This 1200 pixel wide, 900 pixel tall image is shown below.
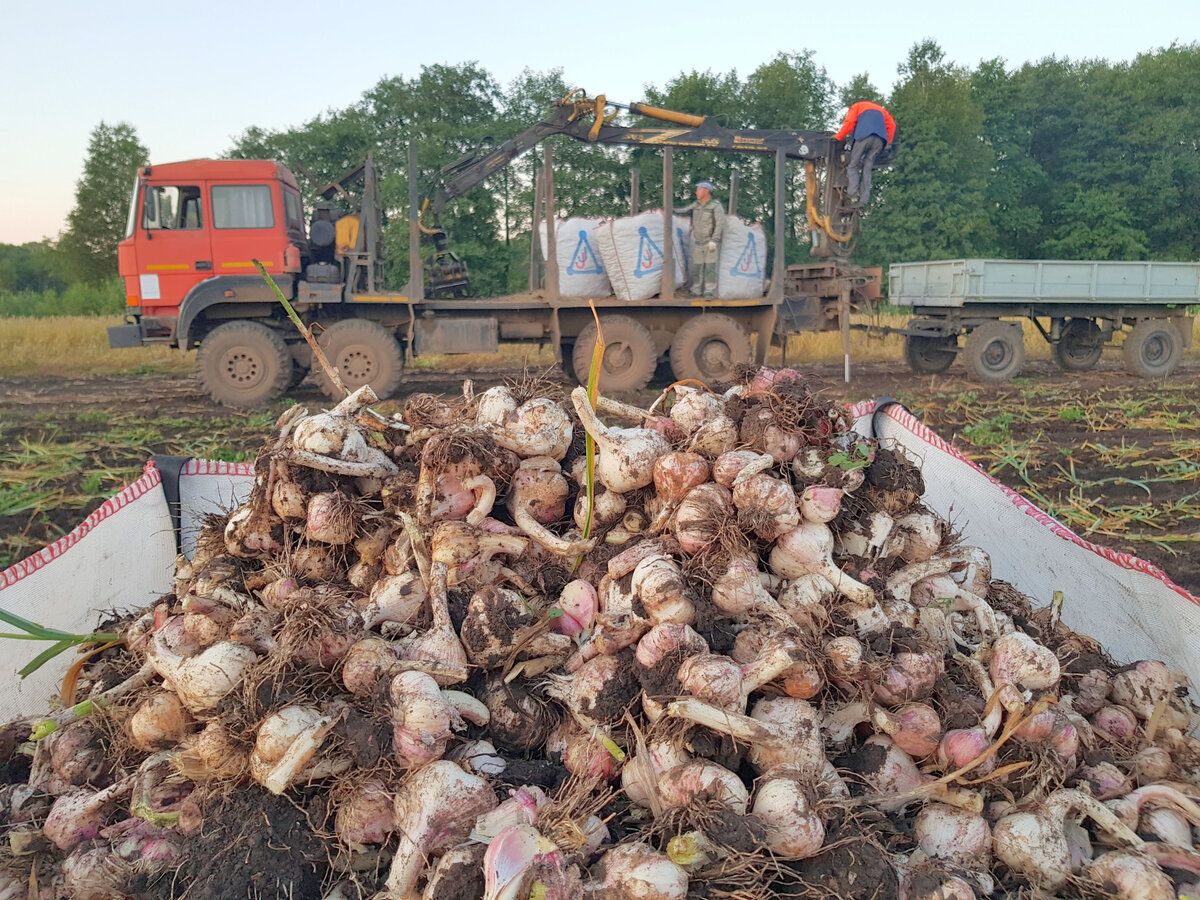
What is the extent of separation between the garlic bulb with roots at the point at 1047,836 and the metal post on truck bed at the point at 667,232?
803 centimetres

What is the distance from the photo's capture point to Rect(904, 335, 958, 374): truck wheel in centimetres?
1256

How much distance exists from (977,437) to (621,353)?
4316 millimetres

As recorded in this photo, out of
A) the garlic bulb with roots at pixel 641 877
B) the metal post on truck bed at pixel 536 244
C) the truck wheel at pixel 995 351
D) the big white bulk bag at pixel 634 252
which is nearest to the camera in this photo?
the garlic bulb with roots at pixel 641 877

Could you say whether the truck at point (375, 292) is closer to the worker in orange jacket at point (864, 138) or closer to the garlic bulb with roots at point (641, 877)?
the worker in orange jacket at point (864, 138)

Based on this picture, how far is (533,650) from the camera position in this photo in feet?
7.11

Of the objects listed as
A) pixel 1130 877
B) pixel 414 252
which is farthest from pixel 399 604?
pixel 414 252

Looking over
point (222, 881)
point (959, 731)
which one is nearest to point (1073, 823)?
point (959, 731)

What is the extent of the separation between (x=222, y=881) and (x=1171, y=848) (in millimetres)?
2158

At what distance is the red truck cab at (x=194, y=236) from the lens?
9.19 meters

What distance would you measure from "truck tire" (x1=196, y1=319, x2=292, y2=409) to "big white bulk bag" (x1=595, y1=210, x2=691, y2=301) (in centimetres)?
409

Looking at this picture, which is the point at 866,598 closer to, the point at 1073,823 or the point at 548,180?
the point at 1073,823

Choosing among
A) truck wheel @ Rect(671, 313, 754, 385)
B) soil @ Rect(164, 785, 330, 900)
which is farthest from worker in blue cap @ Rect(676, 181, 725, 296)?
soil @ Rect(164, 785, 330, 900)

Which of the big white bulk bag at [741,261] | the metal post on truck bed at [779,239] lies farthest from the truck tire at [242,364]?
the metal post on truck bed at [779,239]

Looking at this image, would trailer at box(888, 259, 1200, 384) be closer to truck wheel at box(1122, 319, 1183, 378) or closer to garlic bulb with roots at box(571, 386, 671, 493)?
truck wheel at box(1122, 319, 1183, 378)
